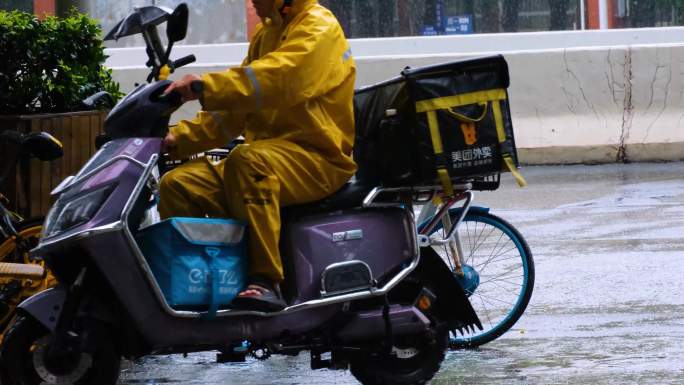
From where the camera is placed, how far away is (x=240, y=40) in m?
18.5

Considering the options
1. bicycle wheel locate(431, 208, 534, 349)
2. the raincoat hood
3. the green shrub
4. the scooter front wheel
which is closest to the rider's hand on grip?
the raincoat hood

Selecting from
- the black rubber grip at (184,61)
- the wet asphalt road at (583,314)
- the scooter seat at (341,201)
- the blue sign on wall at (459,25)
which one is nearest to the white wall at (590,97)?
the wet asphalt road at (583,314)

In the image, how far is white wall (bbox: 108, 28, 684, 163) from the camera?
548 inches

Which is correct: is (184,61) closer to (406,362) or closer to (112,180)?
(112,180)

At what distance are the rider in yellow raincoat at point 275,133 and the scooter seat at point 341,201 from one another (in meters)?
0.04

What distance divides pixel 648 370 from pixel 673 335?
0.71m

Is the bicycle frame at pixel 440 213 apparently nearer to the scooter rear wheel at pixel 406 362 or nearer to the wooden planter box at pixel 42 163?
the scooter rear wheel at pixel 406 362

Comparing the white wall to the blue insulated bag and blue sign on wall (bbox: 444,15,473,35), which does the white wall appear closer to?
blue sign on wall (bbox: 444,15,473,35)

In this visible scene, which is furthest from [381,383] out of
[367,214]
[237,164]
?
[237,164]

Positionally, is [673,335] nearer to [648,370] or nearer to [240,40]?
[648,370]

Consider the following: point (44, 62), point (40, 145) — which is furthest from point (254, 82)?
point (44, 62)

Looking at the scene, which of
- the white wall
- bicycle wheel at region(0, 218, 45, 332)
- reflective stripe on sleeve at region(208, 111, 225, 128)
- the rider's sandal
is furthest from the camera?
the white wall

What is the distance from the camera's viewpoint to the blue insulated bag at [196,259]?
201 inches

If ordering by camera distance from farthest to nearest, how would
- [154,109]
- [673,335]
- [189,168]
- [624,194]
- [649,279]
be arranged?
1. [624,194]
2. [649,279]
3. [673,335]
4. [189,168]
5. [154,109]
